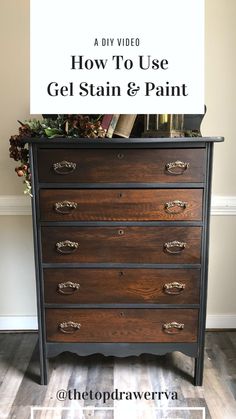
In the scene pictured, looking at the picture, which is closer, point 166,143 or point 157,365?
point 166,143

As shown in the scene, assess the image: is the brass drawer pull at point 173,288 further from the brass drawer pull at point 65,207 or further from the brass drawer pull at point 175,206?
the brass drawer pull at point 65,207

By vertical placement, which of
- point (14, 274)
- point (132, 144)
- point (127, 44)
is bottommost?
point (14, 274)

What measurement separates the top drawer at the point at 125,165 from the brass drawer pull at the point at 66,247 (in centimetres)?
27

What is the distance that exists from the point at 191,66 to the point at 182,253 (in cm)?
76

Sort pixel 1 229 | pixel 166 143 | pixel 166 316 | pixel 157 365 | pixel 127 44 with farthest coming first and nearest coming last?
pixel 1 229, pixel 157 365, pixel 166 316, pixel 166 143, pixel 127 44

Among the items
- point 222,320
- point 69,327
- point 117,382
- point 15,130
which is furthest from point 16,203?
point 222,320

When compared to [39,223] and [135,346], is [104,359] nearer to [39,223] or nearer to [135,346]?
[135,346]

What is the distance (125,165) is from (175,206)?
27cm

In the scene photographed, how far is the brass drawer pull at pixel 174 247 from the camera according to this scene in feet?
5.35

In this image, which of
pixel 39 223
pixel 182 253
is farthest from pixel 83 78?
pixel 182 253

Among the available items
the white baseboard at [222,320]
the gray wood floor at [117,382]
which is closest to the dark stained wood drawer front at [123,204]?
the gray wood floor at [117,382]

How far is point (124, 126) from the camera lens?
1660 millimetres

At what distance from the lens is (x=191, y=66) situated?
130 cm

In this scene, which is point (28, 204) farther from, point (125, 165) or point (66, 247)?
point (125, 165)
